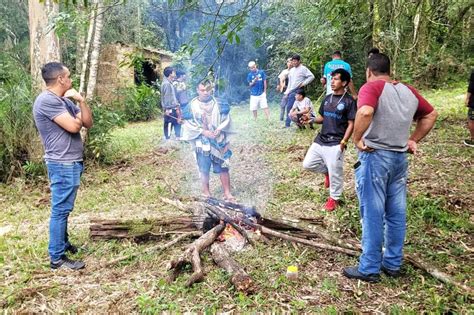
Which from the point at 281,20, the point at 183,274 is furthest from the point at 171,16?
the point at 183,274

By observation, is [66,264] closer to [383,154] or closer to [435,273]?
[383,154]

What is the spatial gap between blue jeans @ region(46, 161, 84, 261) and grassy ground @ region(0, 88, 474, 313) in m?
0.28

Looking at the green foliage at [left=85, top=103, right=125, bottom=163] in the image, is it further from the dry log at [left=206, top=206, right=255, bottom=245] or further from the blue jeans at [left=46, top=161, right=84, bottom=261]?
the dry log at [left=206, top=206, right=255, bottom=245]

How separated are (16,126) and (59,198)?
4.07m

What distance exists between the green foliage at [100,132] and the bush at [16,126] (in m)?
1.07

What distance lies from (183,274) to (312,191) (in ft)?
9.38

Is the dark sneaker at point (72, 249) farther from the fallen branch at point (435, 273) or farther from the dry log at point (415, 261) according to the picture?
the fallen branch at point (435, 273)

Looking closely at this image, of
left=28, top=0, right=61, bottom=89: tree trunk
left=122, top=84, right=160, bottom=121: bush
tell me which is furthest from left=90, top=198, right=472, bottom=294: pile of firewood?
left=122, top=84, right=160, bottom=121: bush

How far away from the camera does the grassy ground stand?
3.28 metres

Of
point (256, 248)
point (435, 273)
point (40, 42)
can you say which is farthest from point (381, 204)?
point (40, 42)

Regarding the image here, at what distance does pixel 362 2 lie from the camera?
5.65 metres

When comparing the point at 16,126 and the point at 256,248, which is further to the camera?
the point at 16,126

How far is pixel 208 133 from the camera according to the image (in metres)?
5.62

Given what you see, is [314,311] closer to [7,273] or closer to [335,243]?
[335,243]
